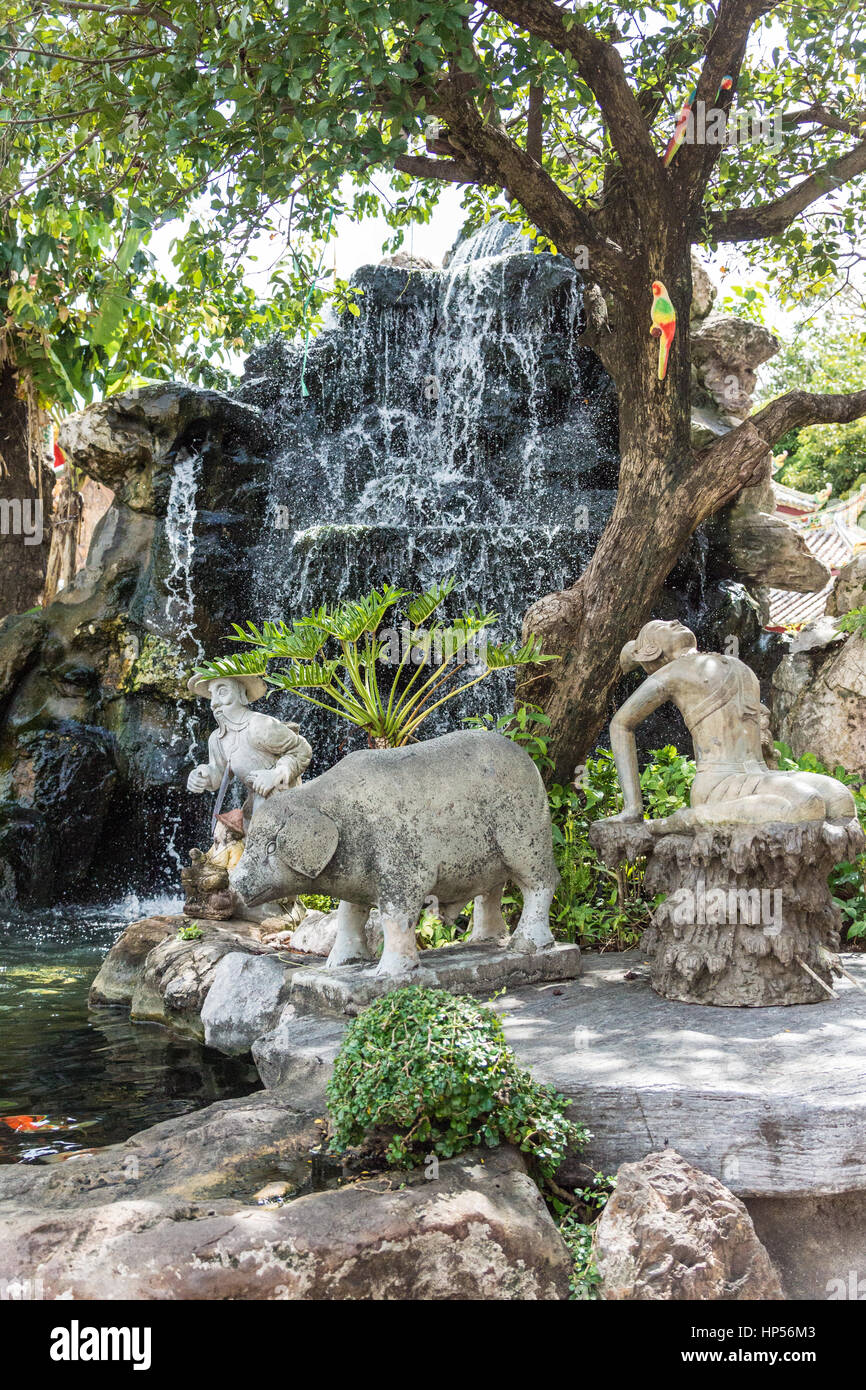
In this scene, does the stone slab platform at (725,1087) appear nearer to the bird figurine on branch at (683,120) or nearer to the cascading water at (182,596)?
the bird figurine on branch at (683,120)

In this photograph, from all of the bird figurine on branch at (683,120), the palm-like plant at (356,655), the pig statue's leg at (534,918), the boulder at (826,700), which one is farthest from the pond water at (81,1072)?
the bird figurine on branch at (683,120)

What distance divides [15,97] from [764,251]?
662 centimetres

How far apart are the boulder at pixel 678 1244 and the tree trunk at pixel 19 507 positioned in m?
12.0

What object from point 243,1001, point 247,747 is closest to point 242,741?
point 247,747

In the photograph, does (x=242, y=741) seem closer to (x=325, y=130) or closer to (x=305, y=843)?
(x=305, y=843)

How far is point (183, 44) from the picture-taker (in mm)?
6383

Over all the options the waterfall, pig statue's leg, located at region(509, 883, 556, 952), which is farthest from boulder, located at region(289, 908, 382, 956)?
the waterfall

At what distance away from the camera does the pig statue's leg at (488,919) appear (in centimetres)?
614

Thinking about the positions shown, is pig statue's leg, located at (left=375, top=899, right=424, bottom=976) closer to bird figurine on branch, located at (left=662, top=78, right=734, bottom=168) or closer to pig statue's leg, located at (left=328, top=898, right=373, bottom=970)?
pig statue's leg, located at (left=328, top=898, right=373, bottom=970)

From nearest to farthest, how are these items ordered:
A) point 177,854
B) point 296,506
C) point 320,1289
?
point 320,1289 → point 177,854 → point 296,506

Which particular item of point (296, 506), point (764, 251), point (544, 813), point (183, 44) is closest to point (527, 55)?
→ point (183, 44)

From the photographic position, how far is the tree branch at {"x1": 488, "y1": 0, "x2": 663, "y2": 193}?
7.07m

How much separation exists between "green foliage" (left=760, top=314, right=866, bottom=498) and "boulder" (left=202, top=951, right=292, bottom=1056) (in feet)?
71.7
